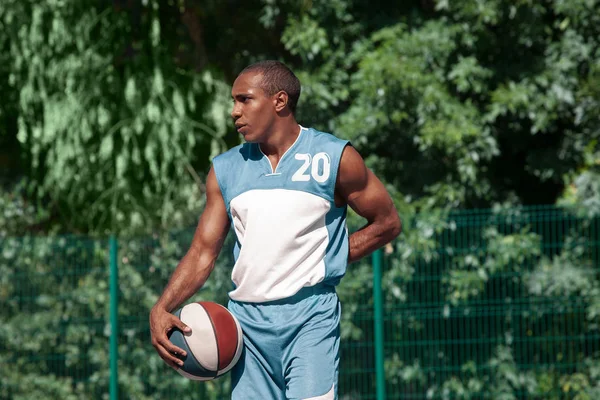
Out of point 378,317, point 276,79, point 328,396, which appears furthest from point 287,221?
point 378,317

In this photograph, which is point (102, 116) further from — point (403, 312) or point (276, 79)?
point (276, 79)

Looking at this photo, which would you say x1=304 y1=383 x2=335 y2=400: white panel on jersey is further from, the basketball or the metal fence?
the metal fence

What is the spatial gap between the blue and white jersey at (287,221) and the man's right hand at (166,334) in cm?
31

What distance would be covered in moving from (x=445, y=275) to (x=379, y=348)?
2.58 ft

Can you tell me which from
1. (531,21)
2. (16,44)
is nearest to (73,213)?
(16,44)

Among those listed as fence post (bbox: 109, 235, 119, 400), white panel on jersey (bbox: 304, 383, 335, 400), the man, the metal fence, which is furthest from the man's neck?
fence post (bbox: 109, 235, 119, 400)

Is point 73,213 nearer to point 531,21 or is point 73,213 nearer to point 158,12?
point 158,12

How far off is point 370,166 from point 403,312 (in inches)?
95.5

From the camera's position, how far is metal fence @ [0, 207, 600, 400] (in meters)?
8.48

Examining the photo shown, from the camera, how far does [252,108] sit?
437 centimetres

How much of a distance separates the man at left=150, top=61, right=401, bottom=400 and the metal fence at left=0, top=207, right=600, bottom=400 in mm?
4121

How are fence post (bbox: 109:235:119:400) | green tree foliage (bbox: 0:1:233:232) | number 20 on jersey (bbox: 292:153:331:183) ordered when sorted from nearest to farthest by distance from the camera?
1. number 20 on jersey (bbox: 292:153:331:183)
2. fence post (bbox: 109:235:119:400)
3. green tree foliage (bbox: 0:1:233:232)

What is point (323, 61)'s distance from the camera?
11008mm

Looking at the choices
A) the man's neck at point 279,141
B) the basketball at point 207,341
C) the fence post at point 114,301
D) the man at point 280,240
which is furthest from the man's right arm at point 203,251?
the fence post at point 114,301
